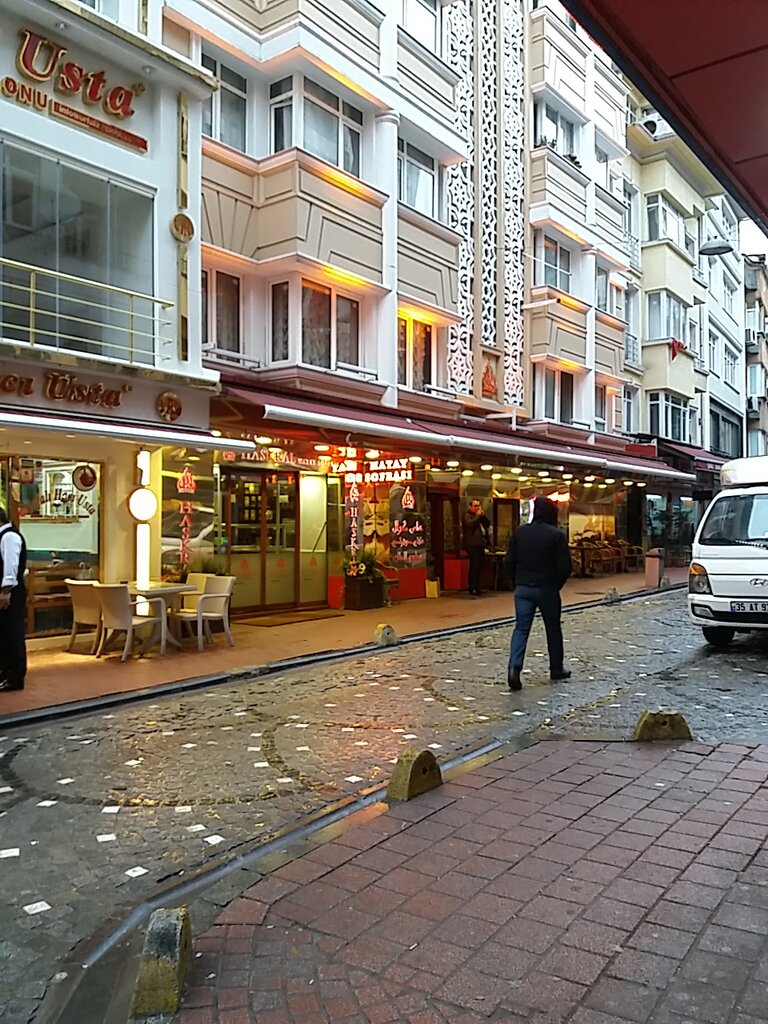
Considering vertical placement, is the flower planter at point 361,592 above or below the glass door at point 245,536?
below

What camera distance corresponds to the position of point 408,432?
13297 millimetres

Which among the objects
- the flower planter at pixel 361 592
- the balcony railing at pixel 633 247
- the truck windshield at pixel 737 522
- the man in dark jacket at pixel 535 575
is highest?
the balcony railing at pixel 633 247

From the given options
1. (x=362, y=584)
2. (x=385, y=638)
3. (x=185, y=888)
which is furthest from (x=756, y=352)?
(x=185, y=888)

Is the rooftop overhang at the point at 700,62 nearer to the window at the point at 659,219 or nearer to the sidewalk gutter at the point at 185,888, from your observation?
the sidewalk gutter at the point at 185,888

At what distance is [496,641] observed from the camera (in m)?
12.6

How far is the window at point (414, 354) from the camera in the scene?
1723 cm

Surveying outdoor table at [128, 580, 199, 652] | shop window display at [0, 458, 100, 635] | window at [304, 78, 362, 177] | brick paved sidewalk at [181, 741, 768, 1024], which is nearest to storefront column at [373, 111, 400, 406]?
window at [304, 78, 362, 177]

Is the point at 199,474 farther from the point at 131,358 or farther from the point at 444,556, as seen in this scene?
the point at 444,556

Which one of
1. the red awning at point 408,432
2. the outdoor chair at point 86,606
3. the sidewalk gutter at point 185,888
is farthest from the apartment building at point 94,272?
the sidewalk gutter at point 185,888

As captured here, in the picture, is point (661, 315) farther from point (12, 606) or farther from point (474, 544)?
point (12, 606)

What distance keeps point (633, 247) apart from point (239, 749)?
25894 mm

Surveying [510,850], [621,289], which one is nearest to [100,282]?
[510,850]

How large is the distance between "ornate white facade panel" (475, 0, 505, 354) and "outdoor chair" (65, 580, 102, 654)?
11689mm

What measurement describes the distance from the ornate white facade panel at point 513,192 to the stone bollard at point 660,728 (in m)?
14.4
